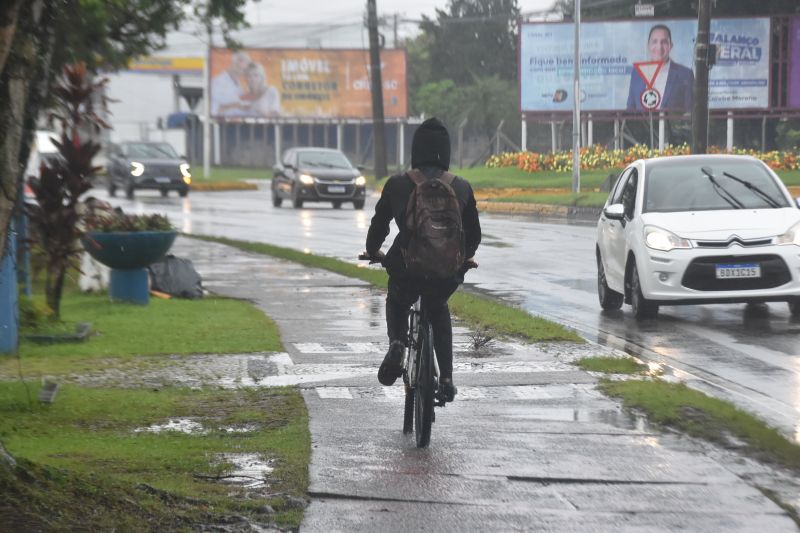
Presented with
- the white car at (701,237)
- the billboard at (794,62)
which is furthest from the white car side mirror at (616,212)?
the billboard at (794,62)

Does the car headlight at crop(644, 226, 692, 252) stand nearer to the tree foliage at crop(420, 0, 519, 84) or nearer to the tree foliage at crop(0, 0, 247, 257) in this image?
the tree foliage at crop(0, 0, 247, 257)

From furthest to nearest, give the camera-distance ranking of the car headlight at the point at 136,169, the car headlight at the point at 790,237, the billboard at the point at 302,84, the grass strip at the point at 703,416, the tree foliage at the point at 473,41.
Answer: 1. the tree foliage at the point at 473,41
2. the billboard at the point at 302,84
3. the car headlight at the point at 136,169
4. the car headlight at the point at 790,237
5. the grass strip at the point at 703,416

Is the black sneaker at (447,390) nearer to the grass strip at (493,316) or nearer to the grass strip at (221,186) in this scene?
the grass strip at (493,316)

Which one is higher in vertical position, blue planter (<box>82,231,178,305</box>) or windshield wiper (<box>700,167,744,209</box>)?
windshield wiper (<box>700,167,744,209</box>)

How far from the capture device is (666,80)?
5362 cm

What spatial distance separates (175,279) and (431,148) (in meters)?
8.28

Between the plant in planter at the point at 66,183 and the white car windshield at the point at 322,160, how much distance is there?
2637 cm

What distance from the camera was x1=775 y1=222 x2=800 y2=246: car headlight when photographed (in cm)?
1371

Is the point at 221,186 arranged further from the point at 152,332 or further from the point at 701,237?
the point at 152,332

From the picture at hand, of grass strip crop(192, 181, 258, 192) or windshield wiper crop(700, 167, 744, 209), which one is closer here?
windshield wiper crop(700, 167, 744, 209)

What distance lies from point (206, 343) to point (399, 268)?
4.51 m

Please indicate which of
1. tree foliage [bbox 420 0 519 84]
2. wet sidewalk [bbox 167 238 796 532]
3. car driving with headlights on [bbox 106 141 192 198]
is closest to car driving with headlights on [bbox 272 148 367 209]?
car driving with headlights on [bbox 106 141 192 198]

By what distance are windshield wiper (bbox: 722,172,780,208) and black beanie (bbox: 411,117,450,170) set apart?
23.3 feet

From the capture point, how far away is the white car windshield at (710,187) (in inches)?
571
